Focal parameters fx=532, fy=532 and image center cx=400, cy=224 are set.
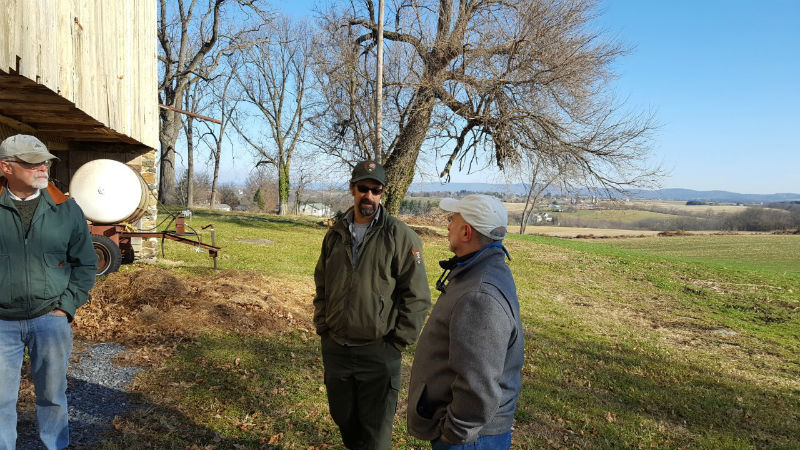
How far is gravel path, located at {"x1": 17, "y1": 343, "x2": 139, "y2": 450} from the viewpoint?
13.4ft

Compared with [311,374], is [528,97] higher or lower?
higher

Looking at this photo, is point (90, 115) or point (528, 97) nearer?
point (90, 115)

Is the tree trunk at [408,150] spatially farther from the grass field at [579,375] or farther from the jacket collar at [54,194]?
the jacket collar at [54,194]

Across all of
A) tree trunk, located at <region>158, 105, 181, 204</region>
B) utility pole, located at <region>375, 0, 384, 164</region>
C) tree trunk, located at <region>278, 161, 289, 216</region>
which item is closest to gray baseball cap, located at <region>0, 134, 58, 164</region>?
utility pole, located at <region>375, 0, 384, 164</region>

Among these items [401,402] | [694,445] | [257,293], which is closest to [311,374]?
[401,402]

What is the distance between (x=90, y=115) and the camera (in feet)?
21.8

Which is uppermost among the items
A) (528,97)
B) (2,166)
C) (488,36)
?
(488,36)

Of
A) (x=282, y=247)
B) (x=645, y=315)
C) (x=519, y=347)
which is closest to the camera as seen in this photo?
(x=519, y=347)

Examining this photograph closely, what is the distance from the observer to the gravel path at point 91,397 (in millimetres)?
4086

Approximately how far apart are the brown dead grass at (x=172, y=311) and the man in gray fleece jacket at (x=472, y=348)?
14.3 ft

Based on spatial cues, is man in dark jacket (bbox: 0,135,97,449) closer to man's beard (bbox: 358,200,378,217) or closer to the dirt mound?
man's beard (bbox: 358,200,378,217)

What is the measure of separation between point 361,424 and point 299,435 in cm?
129

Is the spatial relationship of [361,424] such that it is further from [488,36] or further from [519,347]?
[488,36]

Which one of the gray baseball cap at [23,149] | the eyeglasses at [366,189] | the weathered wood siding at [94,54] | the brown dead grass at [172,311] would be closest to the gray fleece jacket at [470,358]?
the eyeglasses at [366,189]
